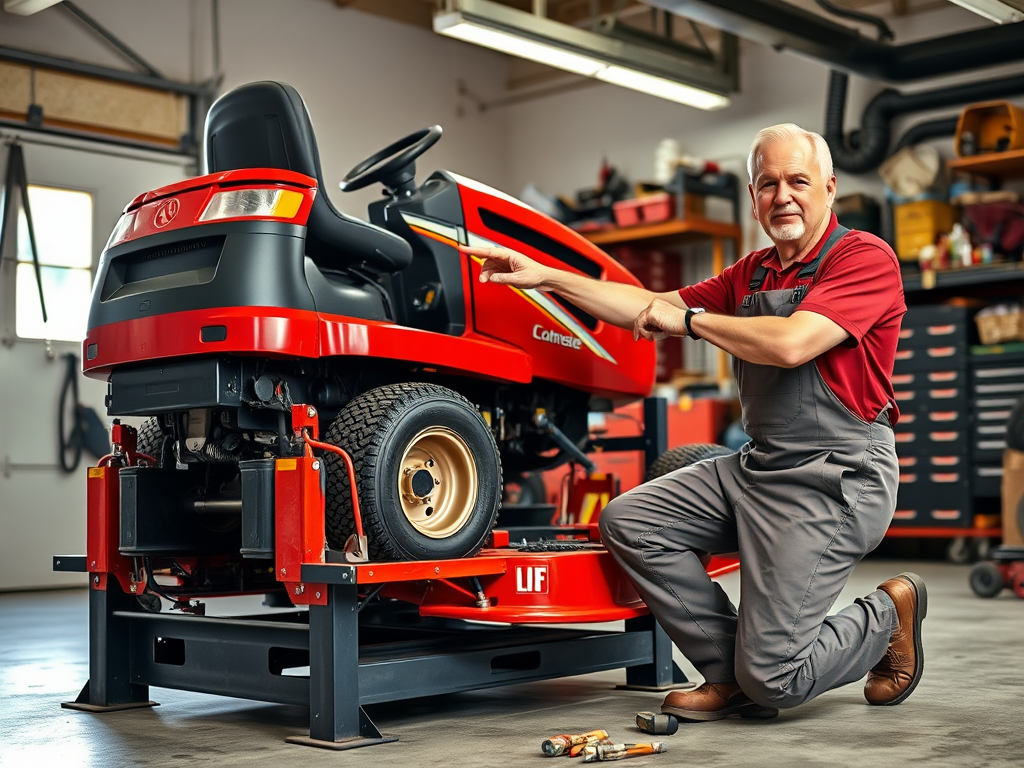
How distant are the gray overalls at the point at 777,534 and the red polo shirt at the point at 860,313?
0.04 metres

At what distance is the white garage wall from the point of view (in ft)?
25.2

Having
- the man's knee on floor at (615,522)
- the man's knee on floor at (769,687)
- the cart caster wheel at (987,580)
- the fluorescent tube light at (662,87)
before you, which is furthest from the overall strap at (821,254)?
the fluorescent tube light at (662,87)

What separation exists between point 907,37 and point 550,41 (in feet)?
10.5

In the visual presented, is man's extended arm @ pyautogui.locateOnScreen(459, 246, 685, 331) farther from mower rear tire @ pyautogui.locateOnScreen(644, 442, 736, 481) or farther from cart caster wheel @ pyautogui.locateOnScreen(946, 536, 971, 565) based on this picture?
cart caster wheel @ pyautogui.locateOnScreen(946, 536, 971, 565)

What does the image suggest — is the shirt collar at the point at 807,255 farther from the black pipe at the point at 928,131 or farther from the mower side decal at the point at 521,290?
the black pipe at the point at 928,131

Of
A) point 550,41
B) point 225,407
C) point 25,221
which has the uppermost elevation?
point 550,41

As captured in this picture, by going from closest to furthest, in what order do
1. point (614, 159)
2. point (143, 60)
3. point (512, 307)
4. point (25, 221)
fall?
point (512, 307) < point (25, 221) < point (143, 60) < point (614, 159)

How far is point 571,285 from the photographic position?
3115 mm

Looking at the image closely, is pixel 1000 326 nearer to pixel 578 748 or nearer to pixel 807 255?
pixel 807 255

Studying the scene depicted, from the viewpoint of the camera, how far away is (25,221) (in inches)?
304

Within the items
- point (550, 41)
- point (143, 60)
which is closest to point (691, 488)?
point (550, 41)

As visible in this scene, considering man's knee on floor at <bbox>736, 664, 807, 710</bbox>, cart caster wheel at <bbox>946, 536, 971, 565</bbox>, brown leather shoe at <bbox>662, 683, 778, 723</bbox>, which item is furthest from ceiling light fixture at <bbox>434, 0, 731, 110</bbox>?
man's knee on floor at <bbox>736, 664, 807, 710</bbox>

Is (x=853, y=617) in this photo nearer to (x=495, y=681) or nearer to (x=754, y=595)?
(x=754, y=595)

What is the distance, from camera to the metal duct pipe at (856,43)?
23.4 feet
